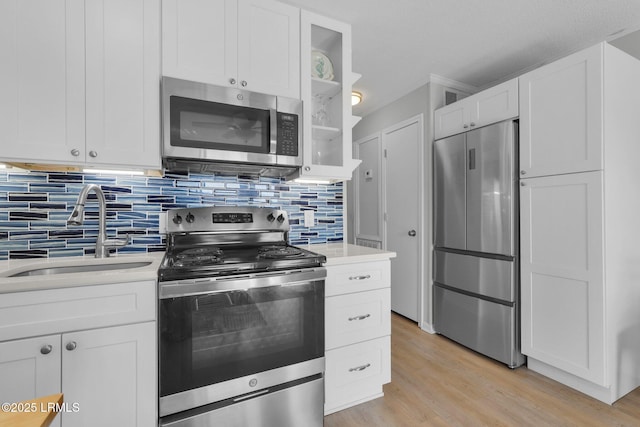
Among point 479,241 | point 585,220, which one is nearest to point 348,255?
point 479,241

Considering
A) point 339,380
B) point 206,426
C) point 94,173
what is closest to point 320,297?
point 339,380

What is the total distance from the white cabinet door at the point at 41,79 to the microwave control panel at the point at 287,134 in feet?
3.29

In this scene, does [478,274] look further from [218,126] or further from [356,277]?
[218,126]

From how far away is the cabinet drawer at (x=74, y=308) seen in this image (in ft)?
3.69

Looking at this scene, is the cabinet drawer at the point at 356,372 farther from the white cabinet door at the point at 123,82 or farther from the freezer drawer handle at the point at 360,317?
the white cabinet door at the point at 123,82

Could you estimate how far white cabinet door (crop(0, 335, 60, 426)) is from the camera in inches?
43.9

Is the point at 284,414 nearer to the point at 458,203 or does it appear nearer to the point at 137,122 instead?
the point at 137,122

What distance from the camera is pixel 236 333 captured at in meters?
1.42

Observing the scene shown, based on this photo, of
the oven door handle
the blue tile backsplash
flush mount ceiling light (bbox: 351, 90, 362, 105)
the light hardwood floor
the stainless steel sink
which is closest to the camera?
the oven door handle

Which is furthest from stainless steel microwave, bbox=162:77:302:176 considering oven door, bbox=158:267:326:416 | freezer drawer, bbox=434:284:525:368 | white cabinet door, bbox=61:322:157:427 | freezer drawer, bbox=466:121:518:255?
freezer drawer, bbox=434:284:525:368

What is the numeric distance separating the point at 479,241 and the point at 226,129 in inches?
85.3

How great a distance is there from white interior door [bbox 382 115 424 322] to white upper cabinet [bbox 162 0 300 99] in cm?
179

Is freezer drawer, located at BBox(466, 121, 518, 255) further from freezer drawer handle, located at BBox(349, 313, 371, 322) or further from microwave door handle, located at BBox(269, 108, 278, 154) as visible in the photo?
microwave door handle, located at BBox(269, 108, 278, 154)

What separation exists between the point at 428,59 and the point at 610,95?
4.33 feet
